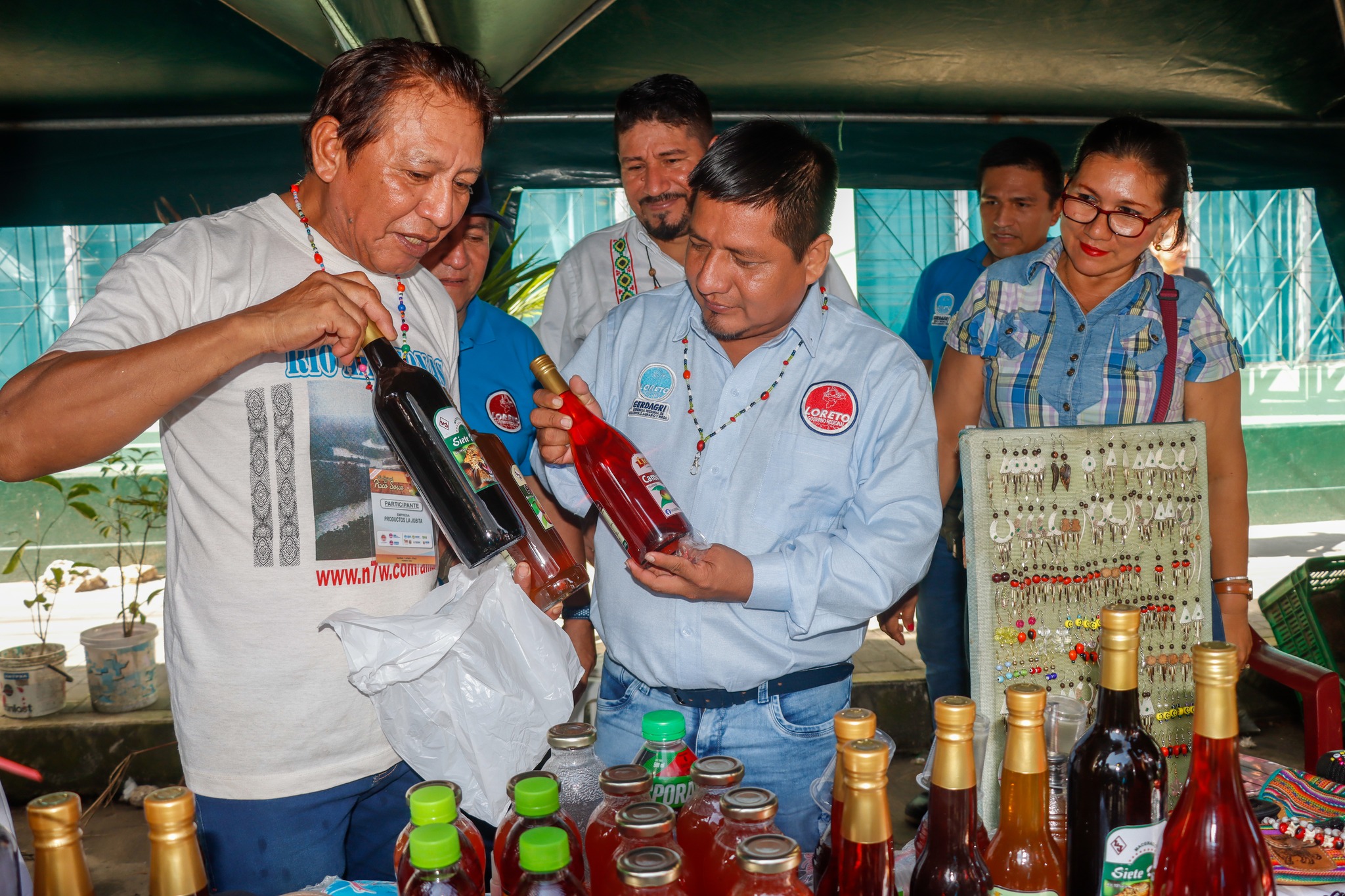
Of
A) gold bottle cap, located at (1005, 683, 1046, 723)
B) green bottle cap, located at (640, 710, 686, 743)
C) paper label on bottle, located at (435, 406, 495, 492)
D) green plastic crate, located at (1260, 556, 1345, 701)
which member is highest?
paper label on bottle, located at (435, 406, 495, 492)

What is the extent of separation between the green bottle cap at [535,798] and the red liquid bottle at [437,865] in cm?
6

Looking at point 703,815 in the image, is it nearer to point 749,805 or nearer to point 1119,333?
point 749,805

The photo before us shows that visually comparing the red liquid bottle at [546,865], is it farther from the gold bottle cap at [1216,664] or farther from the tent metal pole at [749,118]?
the tent metal pole at [749,118]

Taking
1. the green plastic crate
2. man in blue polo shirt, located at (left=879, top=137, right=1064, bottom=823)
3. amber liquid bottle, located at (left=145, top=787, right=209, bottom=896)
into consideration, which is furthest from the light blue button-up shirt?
the green plastic crate

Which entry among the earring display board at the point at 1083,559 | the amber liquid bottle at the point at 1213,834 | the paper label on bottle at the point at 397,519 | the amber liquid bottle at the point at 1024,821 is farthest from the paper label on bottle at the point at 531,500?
the amber liquid bottle at the point at 1213,834

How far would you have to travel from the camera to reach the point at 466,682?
1341mm

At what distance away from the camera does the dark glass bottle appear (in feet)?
4.32

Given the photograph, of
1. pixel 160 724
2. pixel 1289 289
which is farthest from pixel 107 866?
pixel 1289 289

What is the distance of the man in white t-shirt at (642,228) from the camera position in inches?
94.7

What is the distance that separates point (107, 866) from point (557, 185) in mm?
3220

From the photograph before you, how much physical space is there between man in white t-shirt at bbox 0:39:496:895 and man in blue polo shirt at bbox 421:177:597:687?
652 mm

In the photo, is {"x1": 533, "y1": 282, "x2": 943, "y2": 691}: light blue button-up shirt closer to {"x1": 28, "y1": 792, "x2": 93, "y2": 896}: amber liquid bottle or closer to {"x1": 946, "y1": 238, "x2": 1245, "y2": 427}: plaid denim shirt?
{"x1": 946, "y1": 238, "x2": 1245, "y2": 427}: plaid denim shirt

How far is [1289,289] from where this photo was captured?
21.4ft

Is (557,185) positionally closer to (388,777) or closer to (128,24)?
(128,24)
